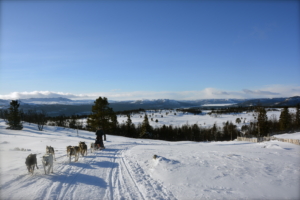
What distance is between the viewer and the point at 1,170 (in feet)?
25.1

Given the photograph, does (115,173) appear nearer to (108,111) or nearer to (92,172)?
(92,172)

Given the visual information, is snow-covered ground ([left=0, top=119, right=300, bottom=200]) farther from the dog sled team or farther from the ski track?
the dog sled team

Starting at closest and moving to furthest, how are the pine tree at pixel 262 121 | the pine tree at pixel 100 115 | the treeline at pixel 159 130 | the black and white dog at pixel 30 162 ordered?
the black and white dog at pixel 30 162 → the pine tree at pixel 100 115 → the treeline at pixel 159 130 → the pine tree at pixel 262 121

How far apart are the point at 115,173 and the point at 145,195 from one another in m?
2.67

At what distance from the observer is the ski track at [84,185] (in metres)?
5.68

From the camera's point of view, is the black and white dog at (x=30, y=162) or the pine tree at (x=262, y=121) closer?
the black and white dog at (x=30, y=162)

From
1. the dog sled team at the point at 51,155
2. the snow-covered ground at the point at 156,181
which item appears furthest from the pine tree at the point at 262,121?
the dog sled team at the point at 51,155

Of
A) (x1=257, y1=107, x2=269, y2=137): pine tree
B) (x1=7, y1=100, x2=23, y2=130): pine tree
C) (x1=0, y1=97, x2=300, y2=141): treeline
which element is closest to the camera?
(x1=0, y1=97, x2=300, y2=141): treeline

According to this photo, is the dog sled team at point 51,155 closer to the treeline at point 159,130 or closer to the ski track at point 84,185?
the ski track at point 84,185

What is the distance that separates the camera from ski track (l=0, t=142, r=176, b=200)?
18.6 feet

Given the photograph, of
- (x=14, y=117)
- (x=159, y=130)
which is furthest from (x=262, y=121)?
(x=14, y=117)

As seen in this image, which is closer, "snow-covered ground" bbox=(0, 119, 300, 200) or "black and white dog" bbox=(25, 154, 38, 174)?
"snow-covered ground" bbox=(0, 119, 300, 200)

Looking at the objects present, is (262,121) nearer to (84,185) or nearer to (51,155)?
(84,185)

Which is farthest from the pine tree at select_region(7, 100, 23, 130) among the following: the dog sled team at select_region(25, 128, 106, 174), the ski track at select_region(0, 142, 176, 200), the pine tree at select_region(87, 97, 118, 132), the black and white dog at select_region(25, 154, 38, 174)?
the black and white dog at select_region(25, 154, 38, 174)
